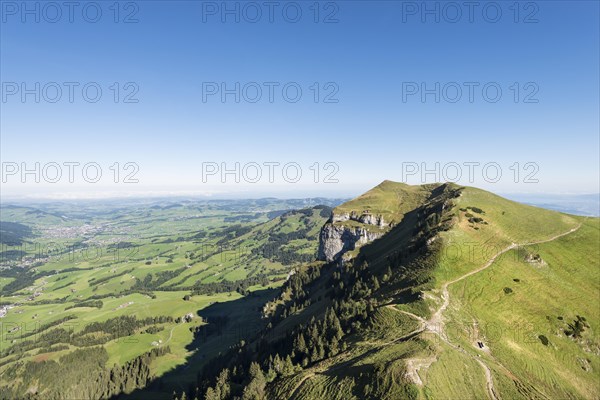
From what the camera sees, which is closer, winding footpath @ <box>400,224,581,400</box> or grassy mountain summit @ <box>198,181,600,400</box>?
winding footpath @ <box>400,224,581,400</box>

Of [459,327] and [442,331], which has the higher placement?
[442,331]

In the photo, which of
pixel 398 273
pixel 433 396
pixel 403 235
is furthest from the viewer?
pixel 403 235

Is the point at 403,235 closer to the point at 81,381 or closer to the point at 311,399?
the point at 311,399

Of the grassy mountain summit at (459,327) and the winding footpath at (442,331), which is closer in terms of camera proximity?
the winding footpath at (442,331)

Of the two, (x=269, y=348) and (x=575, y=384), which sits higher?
(x=575, y=384)

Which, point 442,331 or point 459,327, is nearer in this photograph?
point 442,331

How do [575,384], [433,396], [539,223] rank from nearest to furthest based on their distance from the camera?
[433,396], [575,384], [539,223]

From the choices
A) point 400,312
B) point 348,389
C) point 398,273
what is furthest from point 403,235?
point 348,389

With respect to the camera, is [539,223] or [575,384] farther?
[539,223]
